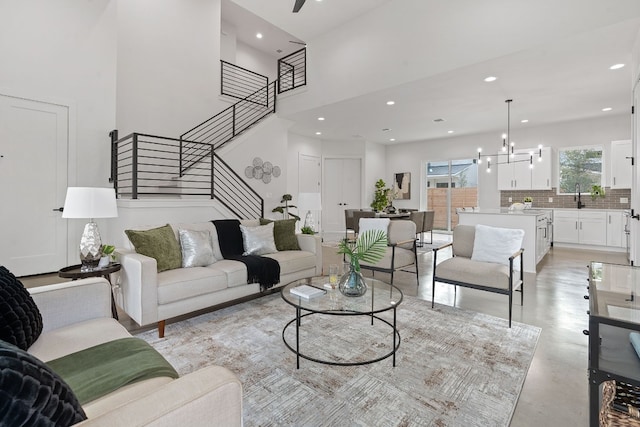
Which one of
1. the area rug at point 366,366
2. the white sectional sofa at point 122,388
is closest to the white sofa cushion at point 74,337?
the white sectional sofa at point 122,388

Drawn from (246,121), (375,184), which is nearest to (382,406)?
(246,121)

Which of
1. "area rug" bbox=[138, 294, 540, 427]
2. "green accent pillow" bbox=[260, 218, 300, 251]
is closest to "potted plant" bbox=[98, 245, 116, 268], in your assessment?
"area rug" bbox=[138, 294, 540, 427]

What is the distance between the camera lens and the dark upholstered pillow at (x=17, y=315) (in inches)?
51.6

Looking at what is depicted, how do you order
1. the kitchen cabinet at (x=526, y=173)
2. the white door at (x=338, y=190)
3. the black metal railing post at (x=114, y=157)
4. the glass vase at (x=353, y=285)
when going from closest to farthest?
the glass vase at (x=353, y=285) → the black metal railing post at (x=114, y=157) → the kitchen cabinet at (x=526, y=173) → the white door at (x=338, y=190)

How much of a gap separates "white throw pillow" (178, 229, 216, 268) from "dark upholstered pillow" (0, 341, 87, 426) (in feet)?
8.13

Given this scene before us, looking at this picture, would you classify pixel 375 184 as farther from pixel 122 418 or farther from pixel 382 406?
pixel 122 418

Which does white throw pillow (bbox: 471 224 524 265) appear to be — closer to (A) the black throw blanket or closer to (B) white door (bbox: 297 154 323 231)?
(A) the black throw blanket

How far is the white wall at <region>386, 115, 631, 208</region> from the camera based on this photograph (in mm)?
6914

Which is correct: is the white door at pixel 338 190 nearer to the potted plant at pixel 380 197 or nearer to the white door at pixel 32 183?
the potted plant at pixel 380 197

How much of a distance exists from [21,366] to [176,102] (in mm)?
6154

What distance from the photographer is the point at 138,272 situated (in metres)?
2.53

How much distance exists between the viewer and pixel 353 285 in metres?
2.40

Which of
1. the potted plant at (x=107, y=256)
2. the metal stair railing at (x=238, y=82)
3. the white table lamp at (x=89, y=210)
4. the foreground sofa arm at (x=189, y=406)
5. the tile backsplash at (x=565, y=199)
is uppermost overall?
the metal stair railing at (x=238, y=82)

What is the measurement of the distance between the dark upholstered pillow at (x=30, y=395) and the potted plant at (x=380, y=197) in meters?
8.79
